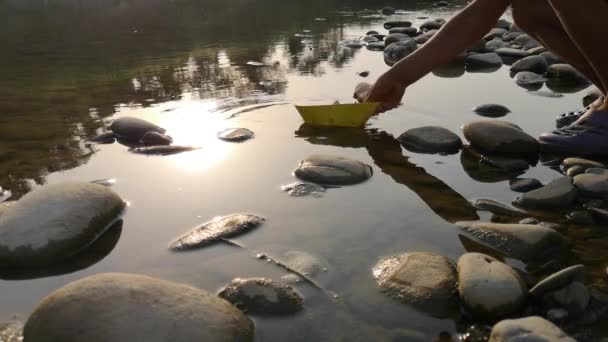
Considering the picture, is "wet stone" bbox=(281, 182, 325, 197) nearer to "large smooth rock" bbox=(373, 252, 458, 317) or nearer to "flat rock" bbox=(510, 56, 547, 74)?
"large smooth rock" bbox=(373, 252, 458, 317)

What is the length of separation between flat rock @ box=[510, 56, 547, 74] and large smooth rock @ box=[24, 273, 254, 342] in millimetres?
4551

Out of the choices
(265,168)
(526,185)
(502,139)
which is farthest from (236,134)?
(526,185)

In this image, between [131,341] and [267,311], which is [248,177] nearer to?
[267,311]

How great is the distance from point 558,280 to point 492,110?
2.37 m

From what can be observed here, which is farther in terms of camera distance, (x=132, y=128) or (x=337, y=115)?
(x=337, y=115)

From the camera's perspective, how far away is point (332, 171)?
2.67 m

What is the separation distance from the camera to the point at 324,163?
2734mm

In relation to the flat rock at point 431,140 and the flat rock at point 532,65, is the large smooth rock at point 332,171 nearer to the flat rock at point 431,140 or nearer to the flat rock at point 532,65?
the flat rock at point 431,140

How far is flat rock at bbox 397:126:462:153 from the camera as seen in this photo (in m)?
Result: 3.11

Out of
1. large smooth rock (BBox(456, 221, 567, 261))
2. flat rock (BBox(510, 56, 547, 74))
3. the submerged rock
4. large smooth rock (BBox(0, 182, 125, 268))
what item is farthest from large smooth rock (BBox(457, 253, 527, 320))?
flat rock (BBox(510, 56, 547, 74))

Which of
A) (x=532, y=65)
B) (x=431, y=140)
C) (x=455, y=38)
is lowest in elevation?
(x=532, y=65)

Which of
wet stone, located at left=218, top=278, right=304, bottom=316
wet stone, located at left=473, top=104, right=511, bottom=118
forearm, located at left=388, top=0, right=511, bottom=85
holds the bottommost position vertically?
wet stone, located at left=473, top=104, right=511, bottom=118

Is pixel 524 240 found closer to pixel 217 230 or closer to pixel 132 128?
pixel 217 230

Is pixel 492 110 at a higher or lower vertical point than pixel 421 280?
lower
